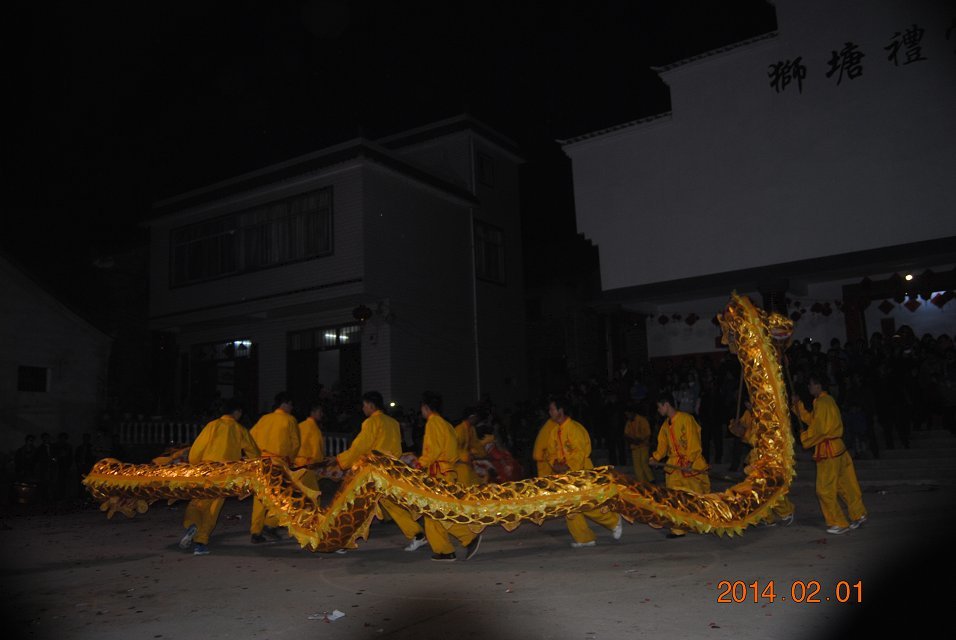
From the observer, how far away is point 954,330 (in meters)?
14.8

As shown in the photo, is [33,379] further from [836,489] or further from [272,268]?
[836,489]

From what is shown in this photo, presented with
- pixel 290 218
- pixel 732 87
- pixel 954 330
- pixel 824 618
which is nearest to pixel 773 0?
pixel 732 87

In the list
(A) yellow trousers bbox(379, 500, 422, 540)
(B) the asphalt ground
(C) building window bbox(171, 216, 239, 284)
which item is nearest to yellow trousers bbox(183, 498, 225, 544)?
(B) the asphalt ground

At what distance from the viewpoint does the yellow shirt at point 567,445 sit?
26.9 ft

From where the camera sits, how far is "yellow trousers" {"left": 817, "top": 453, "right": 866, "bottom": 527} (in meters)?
7.84

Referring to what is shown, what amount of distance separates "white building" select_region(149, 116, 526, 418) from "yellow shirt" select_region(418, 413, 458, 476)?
9.31m

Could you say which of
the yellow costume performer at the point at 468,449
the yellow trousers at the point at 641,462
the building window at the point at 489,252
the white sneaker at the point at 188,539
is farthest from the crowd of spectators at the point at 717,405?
the building window at the point at 489,252

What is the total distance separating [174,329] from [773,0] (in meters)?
17.4

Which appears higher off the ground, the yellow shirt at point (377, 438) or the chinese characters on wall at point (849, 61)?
the chinese characters on wall at point (849, 61)

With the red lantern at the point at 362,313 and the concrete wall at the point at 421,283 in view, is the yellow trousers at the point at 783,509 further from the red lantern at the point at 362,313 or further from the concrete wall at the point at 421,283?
the red lantern at the point at 362,313

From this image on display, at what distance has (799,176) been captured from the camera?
48.1ft

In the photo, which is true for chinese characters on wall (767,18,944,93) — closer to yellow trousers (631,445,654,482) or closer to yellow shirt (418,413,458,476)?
yellow trousers (631,445,654,482)

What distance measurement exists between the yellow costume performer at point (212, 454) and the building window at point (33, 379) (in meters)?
10.9

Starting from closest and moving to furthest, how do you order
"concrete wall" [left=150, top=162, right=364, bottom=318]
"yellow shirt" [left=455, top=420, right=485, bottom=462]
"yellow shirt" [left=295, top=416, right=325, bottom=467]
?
1. "yellow shirt" [left=455, top=420, right=485, bottom=462]
2. "yellow shirt" [left=295, top=416, right=325, bottom=467]
3. "concrete wall" [left=150, top=162, right=364, bottom=318]
